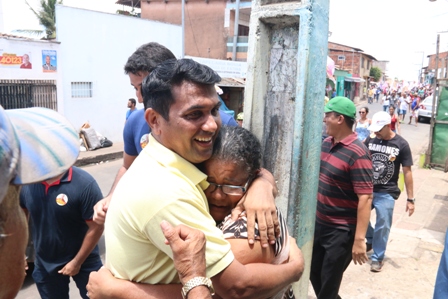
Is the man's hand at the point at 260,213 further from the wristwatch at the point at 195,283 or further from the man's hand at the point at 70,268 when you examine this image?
the man's hand at the point at 70,268

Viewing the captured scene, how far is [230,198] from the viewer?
1.58m

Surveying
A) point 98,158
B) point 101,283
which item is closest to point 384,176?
point 101,283

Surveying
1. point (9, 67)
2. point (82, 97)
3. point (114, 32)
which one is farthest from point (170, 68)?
point (114, 32)

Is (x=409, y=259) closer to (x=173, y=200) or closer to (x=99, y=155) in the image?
(x=173, y=200)

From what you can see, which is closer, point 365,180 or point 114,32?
point 365,180

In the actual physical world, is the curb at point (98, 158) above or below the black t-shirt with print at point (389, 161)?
below

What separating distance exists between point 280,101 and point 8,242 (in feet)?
5.16

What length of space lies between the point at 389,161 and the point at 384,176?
18 centimetres

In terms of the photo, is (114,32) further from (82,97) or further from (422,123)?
(422,123)

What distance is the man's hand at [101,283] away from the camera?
148cm

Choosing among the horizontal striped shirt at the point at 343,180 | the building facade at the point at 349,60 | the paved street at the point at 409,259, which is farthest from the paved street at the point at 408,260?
the building facade at the point at 349,60

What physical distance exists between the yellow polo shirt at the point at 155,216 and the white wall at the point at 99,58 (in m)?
11.5

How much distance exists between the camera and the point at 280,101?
2.17 m

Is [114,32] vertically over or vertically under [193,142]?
over
